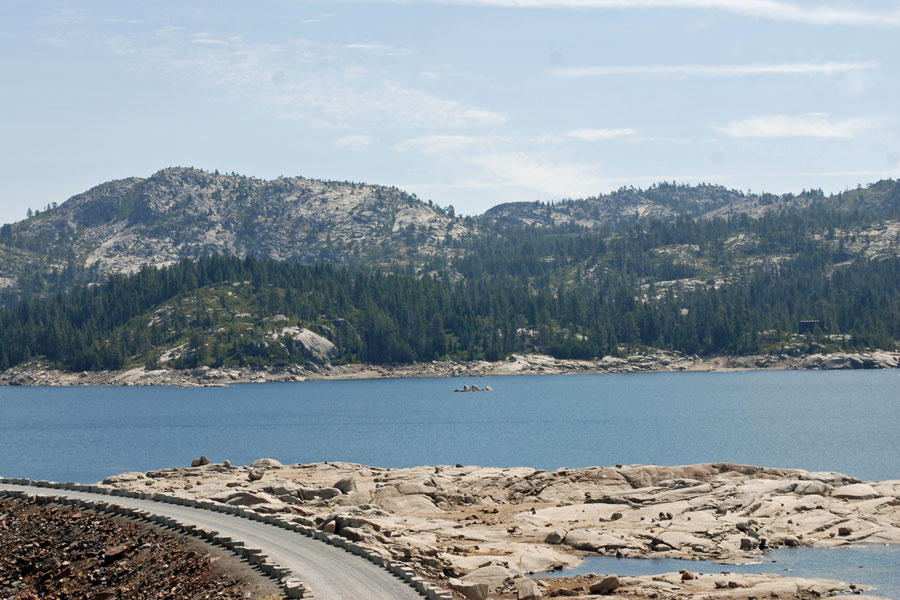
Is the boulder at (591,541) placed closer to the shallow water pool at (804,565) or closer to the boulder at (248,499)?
the shallow water pool at (804,565)

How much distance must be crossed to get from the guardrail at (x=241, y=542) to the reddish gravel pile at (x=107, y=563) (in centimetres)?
78

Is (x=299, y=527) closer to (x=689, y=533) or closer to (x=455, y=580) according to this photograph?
(x=455, y=580)

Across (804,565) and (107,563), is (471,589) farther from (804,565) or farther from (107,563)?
(804,565)

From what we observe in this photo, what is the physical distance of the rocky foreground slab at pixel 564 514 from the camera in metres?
52.1

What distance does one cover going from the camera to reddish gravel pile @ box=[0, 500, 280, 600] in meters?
46.5

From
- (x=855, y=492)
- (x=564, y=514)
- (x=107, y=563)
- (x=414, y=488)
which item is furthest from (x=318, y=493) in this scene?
(x=855, y=492)

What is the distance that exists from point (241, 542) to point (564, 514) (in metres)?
30.1

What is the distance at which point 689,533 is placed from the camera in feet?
213

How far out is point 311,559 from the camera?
161 ft

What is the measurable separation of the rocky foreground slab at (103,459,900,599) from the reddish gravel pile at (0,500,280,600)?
370 inches

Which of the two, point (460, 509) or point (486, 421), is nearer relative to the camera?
point (460, 509)

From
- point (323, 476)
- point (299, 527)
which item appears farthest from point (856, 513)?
point (323, 476)

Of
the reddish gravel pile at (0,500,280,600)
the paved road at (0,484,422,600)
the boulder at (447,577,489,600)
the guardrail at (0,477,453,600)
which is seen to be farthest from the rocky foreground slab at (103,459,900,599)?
the reddish gravel pile at (0,500,280,600)

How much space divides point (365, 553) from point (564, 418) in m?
121
